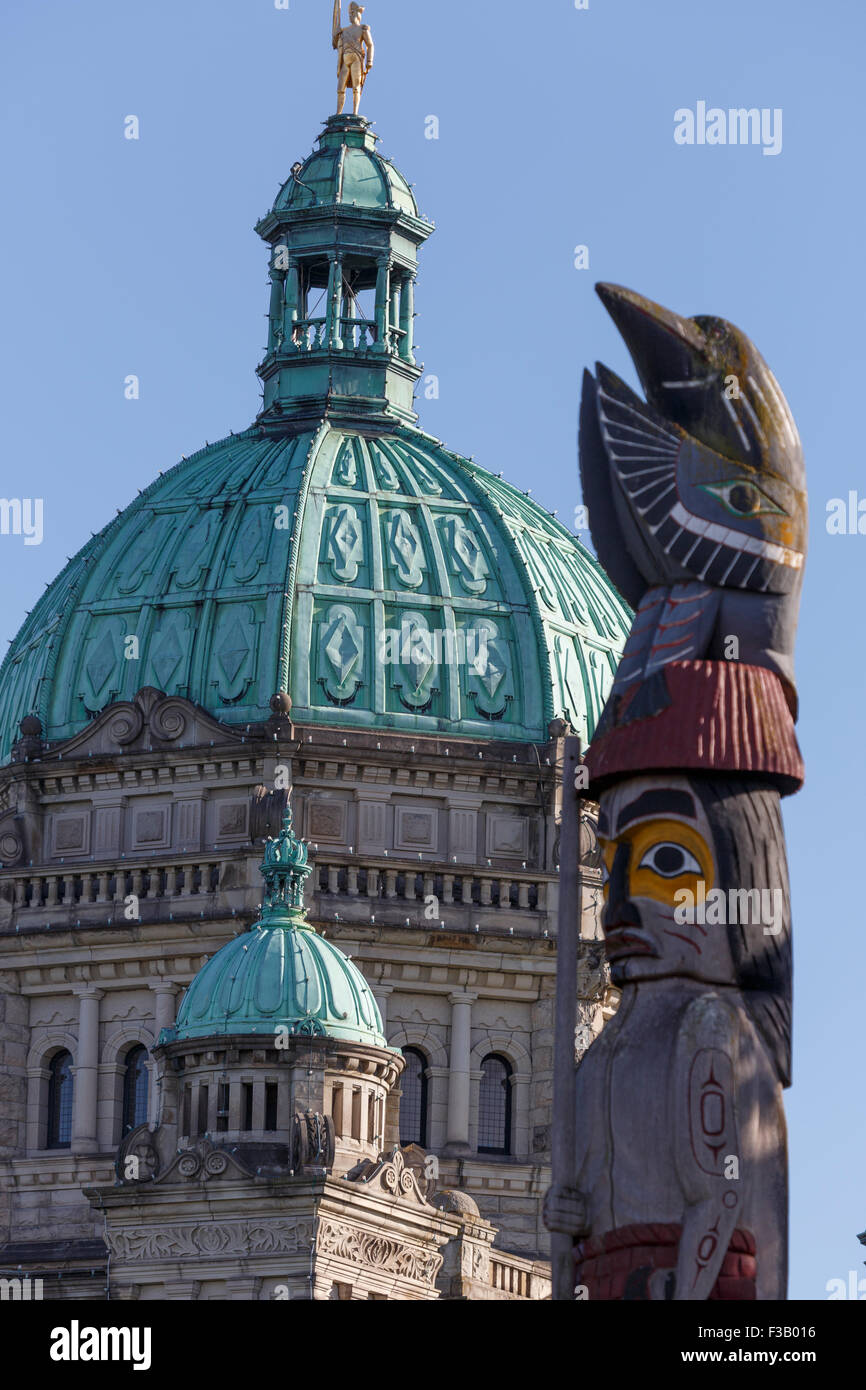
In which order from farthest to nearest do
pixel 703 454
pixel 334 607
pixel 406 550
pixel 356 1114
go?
pixel 406 550, pixel 334 607, pixel 356 1114, pixel 703 454

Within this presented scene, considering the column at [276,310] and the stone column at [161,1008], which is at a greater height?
the column at [276,310]

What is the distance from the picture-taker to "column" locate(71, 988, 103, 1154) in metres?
99.2

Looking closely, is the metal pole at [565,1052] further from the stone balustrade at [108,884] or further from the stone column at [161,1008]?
the stone balustrade at [108,884]

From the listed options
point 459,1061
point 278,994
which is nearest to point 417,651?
point 459,1061

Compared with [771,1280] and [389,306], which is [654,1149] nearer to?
[771,1280]

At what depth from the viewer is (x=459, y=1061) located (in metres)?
99.6

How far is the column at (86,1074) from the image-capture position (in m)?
99.2

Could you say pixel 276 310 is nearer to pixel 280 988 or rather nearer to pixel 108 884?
pixel 108 884

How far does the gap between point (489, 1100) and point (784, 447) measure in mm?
52723

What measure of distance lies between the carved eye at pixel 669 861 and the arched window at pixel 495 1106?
51.4 m

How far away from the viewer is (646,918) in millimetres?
48094

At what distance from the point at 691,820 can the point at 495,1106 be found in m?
52.7

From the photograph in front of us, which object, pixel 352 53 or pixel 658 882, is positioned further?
pixel 352 53

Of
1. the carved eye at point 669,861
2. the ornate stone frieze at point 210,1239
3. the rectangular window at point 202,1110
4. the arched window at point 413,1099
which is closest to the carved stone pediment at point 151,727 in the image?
the arched window at point 413,1099
